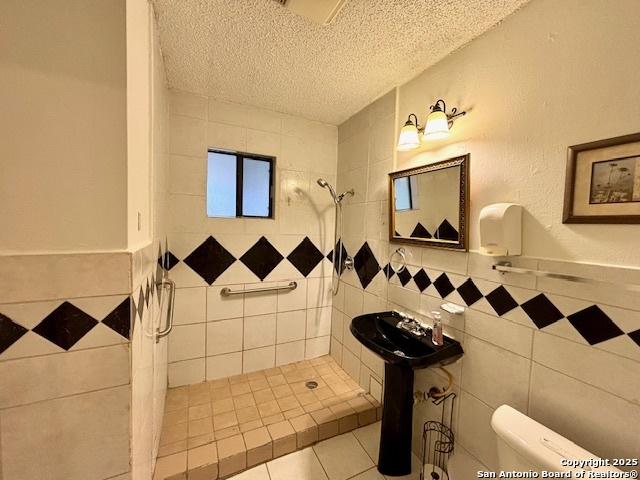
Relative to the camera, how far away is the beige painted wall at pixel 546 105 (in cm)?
81

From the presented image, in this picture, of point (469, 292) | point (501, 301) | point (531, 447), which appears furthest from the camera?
point (469, 292)

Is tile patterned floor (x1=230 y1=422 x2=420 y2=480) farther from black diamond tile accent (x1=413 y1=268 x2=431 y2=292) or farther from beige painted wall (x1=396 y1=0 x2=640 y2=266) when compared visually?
beige painted wall (x1=396 y1=0 x2=640 y2=266)

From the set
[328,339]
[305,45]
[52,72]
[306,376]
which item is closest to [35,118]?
[52,72]

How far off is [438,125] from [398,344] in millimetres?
1197

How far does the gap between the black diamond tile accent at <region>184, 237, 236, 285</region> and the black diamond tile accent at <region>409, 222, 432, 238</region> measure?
135 cm

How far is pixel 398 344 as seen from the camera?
57.5 inches

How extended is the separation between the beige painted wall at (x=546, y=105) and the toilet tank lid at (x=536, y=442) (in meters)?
0.61

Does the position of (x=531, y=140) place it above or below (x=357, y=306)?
above

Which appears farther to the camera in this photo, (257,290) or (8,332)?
(257,290)

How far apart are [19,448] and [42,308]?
0.39 m

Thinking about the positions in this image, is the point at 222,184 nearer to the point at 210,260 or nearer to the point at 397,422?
the point at 210,260

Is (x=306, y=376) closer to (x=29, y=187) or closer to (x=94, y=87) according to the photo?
(x=29, y=187)

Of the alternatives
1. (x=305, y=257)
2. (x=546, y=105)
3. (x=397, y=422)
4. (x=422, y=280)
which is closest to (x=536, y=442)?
(x=397, y=422)

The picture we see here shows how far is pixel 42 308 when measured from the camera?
2.26 feet
